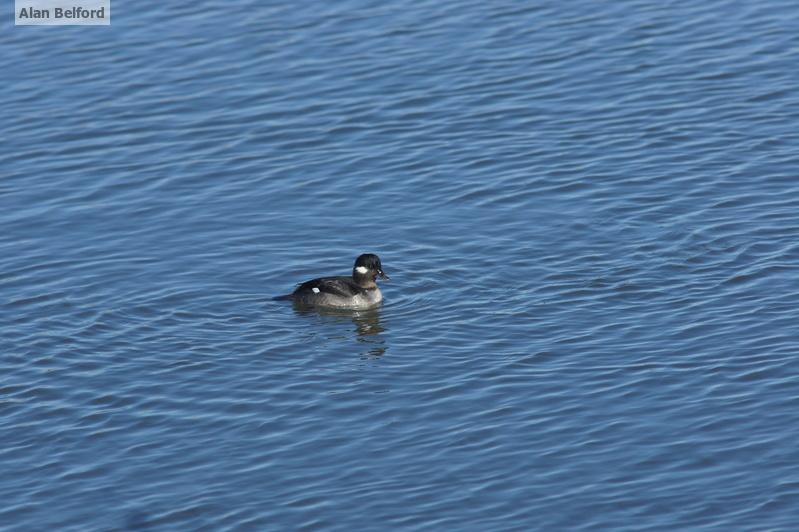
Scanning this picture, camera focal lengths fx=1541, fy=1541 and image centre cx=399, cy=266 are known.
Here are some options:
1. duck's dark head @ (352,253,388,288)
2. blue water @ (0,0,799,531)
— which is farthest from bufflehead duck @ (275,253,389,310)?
blue water @ (0,0,799,531)

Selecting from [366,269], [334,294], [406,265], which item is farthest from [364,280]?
[406,265]

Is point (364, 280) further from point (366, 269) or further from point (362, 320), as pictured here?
point (362, 320)

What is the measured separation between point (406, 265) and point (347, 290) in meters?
1.32

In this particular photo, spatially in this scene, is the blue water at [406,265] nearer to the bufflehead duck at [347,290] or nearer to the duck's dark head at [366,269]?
the bufflehead duck at [347,290]

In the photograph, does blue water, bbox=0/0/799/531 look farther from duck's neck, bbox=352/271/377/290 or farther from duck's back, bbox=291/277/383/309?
duck's neck, bbox=352/271/377/290

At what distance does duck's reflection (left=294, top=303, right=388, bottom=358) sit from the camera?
17.8 metres

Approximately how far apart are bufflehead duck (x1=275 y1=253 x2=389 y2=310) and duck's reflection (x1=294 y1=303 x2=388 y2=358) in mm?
90

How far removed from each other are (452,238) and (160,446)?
6554mm

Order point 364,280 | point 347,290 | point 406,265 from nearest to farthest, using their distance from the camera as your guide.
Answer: point 347,290, point 364,280, point 406,265

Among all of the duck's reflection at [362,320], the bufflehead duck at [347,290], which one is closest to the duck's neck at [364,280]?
the bufflehead duck at [347,290]

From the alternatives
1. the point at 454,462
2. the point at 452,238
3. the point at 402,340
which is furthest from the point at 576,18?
the point at 454,462

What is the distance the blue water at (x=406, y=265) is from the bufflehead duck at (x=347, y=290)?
24 cm

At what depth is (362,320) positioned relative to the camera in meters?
18.8

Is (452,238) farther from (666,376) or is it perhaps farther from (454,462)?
(454,462)
